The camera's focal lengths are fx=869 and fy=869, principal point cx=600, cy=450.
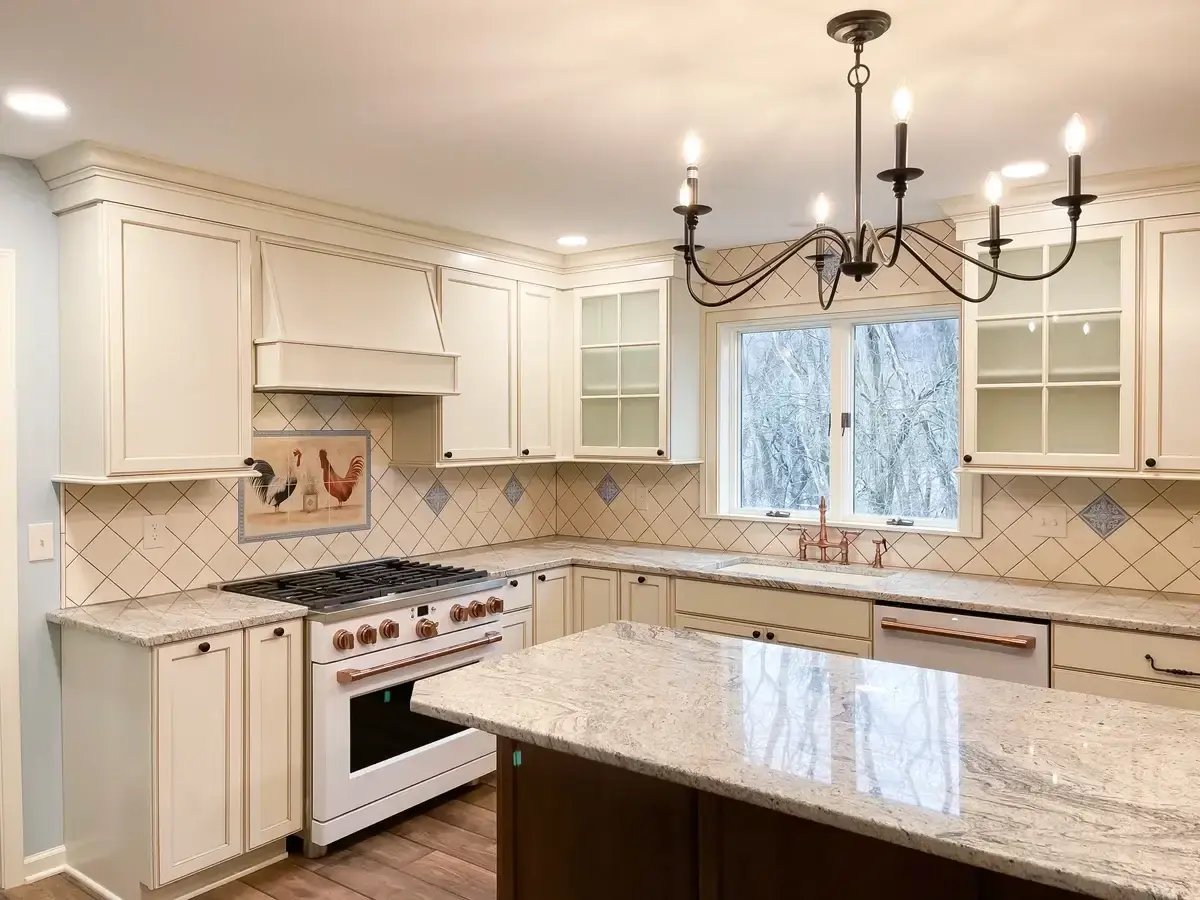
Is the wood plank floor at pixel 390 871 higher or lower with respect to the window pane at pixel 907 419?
lower

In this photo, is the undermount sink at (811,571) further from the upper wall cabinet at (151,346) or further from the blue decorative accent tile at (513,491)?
the upper wall cabinet at (151,346)

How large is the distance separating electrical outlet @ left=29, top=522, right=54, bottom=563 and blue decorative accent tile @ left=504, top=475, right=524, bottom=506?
7.46 feet

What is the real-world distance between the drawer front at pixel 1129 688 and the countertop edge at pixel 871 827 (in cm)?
189

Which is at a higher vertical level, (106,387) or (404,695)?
(106,387)

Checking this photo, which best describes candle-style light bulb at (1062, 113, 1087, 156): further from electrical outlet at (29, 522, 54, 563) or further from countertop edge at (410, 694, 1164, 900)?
electrical outlet at (29, 522, 54, 563)

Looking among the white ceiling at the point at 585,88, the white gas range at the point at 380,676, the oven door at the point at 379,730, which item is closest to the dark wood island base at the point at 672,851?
the white gas range at the point at 380,676

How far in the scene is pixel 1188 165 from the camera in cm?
301

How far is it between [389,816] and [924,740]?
7.67 ft

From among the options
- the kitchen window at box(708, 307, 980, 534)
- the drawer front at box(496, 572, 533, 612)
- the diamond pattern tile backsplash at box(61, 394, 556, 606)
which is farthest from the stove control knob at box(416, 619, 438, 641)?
the kitchen window at box(708, 307, 980, 534)

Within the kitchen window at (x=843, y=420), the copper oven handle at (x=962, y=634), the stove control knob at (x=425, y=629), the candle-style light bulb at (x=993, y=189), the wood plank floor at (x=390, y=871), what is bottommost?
the wood plank floor at (x=390, y=871)

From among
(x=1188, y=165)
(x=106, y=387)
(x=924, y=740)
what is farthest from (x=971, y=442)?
(x=106, y=387)

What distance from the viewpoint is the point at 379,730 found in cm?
330

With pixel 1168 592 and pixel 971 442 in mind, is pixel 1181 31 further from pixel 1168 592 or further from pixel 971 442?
pixel 1168 592

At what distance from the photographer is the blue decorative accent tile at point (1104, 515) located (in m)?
3.47
